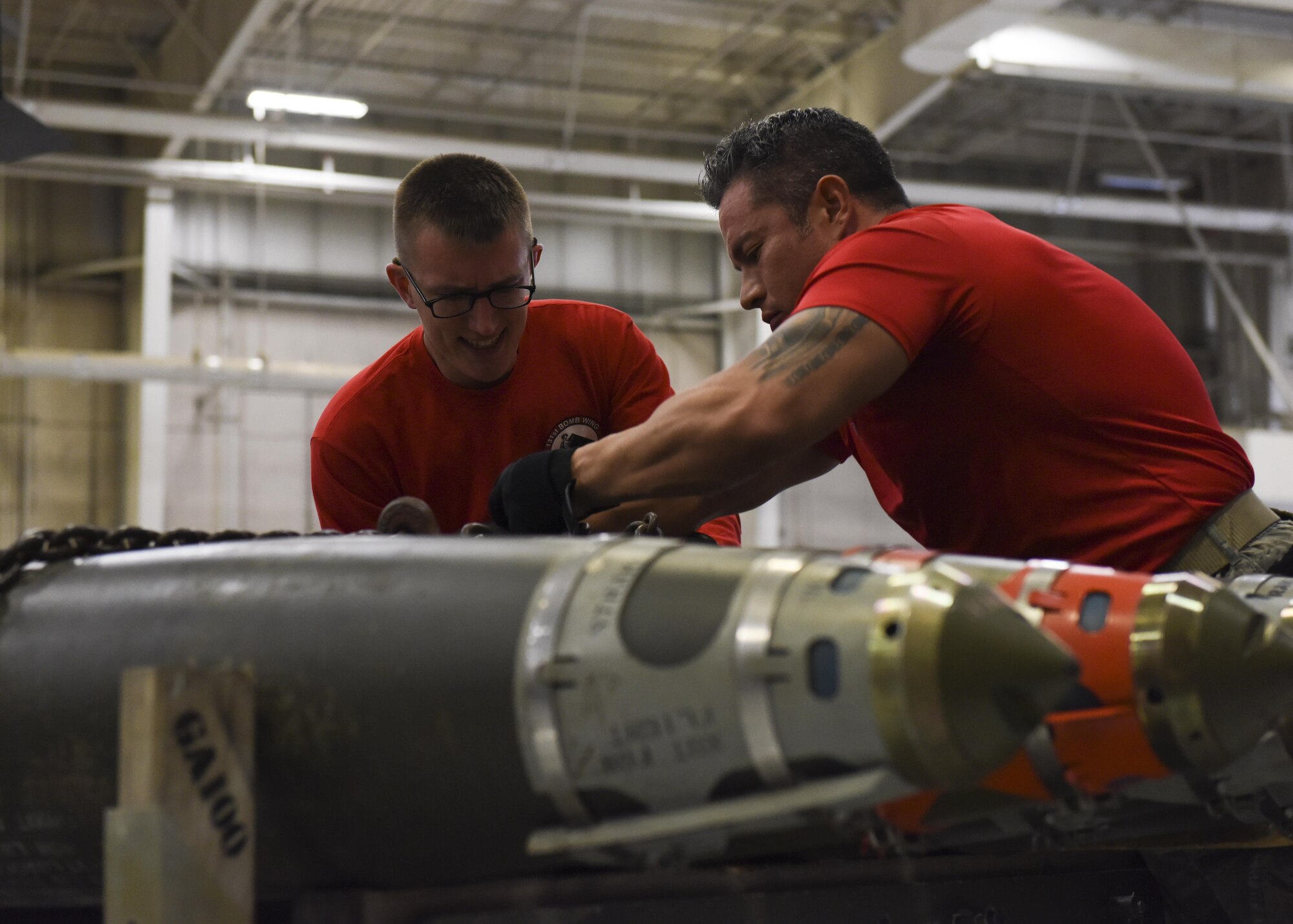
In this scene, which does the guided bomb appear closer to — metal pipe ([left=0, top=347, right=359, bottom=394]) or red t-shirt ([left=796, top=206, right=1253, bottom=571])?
red t-shirt ([left=796, top=206, right=1253, bottom=571])

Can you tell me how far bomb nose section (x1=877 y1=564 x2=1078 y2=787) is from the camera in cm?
105

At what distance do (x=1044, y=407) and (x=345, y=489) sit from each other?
1258 millimetres

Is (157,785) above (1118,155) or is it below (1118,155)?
below

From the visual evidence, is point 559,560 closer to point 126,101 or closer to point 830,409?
point 830,409

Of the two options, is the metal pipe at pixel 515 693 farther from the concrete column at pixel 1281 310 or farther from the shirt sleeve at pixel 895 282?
the concrete column at pixel 1281 310

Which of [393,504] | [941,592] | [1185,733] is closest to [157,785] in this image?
[393,504]

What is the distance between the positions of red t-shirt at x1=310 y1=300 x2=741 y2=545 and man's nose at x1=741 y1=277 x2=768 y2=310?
432 mm

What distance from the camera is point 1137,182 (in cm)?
1321

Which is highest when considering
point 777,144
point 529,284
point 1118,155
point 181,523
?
point 1118,155

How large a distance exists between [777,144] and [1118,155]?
454 inches

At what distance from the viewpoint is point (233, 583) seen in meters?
1.35

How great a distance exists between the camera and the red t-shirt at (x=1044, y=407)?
6.12 ft

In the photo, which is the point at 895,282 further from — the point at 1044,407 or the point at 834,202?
the point at 834,202

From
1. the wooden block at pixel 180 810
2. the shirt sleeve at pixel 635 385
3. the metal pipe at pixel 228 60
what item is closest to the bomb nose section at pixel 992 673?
the wooden block at pixel 180 810
